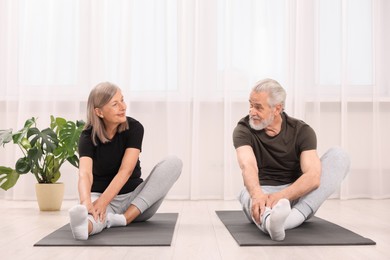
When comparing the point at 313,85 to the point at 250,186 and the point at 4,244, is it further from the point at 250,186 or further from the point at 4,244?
the point at 4,244

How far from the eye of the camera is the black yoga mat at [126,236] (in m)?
2.46

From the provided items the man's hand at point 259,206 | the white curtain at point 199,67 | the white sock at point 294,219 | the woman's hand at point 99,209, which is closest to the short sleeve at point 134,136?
the woman's hand at point 99,209

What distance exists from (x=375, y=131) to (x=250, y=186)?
257 centimetres

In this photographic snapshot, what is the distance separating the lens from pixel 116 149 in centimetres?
306

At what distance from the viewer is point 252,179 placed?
275cm

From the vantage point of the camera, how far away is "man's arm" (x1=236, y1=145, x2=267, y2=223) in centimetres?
263

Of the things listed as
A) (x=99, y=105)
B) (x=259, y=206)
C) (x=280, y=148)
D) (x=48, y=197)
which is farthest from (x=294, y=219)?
(x=48, y=197)

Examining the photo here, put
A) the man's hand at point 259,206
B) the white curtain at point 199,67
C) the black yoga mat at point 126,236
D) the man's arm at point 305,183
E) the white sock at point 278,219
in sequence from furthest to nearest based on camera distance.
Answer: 1. the white curtain at point 199,67
2. the man's arm at point 305,183
3. the man's hand at point 259,206
4. the black yoga mat at point 126,236
5. the white sock at point 278,219

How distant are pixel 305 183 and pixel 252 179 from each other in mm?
242

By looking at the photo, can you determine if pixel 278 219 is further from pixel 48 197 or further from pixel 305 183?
pixel 48 197

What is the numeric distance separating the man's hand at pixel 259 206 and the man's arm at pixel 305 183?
40 millimetres

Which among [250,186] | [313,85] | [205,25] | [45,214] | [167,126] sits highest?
[205,25]

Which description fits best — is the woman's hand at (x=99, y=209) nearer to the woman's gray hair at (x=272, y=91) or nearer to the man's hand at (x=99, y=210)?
A: the man's hand at (x=99, y=210)

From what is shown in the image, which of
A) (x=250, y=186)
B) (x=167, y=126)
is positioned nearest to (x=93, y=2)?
(x=167, y=126)
